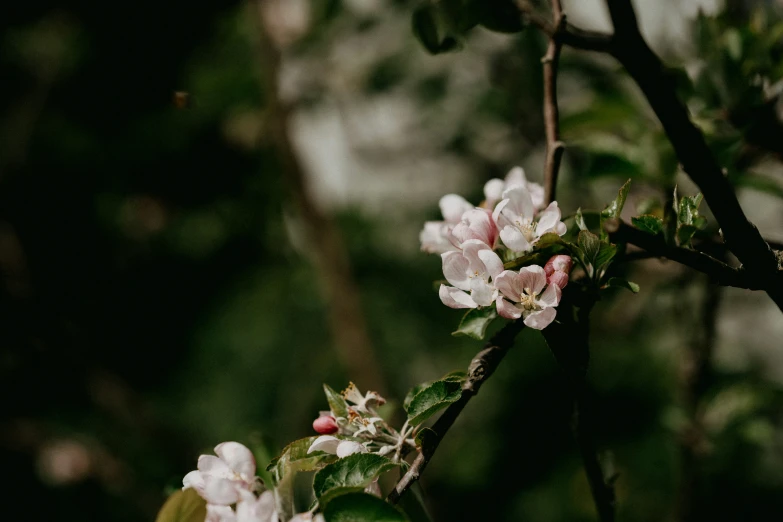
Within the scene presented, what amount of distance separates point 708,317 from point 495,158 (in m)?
1.03

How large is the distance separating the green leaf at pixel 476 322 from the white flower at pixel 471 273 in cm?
1

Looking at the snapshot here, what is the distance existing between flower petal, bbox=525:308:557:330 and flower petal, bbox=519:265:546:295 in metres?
0.02

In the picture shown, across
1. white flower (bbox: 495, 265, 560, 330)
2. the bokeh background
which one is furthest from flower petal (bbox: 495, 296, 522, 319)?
the bokeh background

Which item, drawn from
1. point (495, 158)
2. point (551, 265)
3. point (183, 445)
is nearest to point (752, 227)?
point (551, 265)

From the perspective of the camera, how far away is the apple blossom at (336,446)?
1.41 feet

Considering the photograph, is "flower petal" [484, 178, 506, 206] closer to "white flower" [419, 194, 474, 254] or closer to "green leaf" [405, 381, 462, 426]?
"white flower" [419, 194, 474, 254]

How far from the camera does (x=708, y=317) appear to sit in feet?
2.87

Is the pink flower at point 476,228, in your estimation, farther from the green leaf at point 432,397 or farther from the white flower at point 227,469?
the white flower at point 227,469

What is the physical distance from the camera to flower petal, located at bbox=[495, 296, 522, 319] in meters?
0.42

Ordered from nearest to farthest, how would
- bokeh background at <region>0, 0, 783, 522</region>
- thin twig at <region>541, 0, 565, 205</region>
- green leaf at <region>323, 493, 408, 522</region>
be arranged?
green leaf at <region>323, 493, 408, 522</region> → thin twig at <region>541, 0, 565, 205</region> → bokeh background at <region>0, 0, 783, 522</region>

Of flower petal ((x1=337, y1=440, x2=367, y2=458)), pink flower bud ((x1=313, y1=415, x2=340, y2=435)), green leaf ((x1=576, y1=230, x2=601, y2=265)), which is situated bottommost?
flower petal ((x1=337, y1=440, x2=367, y2=458))

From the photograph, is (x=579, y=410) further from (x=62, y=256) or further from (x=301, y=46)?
(x=62, y=256)

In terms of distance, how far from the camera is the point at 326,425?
458 mm

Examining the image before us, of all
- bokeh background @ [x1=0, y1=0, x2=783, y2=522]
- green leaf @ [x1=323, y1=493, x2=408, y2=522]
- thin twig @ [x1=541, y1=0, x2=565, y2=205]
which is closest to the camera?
green leaf @ [x1=323, y1=493, x2=408, y2=522]
